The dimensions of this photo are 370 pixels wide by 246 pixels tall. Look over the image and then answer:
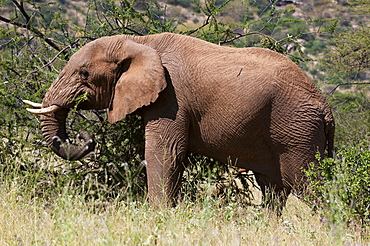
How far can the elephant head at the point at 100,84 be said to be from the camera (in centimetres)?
636

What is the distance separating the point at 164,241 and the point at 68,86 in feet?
9.20

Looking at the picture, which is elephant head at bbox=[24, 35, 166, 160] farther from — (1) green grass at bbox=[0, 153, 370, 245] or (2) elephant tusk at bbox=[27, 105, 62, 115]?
(1) green grass at bbox=[0, 153, 370, 245]

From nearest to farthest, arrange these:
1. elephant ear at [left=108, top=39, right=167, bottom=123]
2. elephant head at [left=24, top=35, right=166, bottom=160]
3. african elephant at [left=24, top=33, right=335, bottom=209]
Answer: african elephant at [left=24, top=33, right=335, bottom=209] < elephant ear at [left=108, top=39, right=167, bottom=123] < elephant head at [left=24, top=35, right=166, bottom=160]

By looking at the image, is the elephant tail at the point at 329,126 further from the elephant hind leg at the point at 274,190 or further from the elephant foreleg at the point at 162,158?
the elephant foreleg at the point at 162,158

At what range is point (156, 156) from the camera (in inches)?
247

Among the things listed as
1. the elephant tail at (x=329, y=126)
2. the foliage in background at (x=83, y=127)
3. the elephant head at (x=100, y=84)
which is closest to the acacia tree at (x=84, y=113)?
the foliage in background at (x=83, y=127)

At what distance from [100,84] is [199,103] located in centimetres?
115

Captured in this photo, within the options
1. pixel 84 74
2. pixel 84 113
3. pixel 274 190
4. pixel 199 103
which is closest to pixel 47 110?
pixel 84 74

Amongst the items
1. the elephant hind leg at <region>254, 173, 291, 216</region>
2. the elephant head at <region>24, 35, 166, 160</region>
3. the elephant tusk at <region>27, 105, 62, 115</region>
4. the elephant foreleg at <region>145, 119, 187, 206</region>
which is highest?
the elephant head at <region>24, 35, 166, 160</region>

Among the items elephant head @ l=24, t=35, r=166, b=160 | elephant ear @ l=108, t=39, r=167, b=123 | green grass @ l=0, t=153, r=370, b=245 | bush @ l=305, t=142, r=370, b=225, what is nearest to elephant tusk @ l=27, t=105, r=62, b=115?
elephant head @ l=24, t=35, r=166, b=160

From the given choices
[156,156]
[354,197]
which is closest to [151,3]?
[156,156]

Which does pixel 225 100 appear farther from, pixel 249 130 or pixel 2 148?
pixel 2 148

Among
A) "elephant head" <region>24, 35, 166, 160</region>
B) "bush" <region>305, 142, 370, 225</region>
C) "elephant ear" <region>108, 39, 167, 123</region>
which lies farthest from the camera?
"elephant head" <region>24, 35, 166, 160</region>

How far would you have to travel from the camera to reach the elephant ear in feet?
20.3
